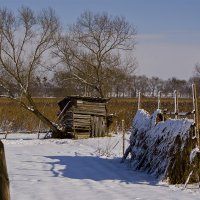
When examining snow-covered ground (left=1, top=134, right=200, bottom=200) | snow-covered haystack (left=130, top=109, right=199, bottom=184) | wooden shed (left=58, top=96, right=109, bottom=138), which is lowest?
snow-covered ground (left=1, top=134, right=200, bottom=200)

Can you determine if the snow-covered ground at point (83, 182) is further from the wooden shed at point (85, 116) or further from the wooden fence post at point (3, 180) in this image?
the wooden shed at point (85, 116)

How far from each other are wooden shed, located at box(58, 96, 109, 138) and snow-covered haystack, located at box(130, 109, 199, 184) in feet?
46.9

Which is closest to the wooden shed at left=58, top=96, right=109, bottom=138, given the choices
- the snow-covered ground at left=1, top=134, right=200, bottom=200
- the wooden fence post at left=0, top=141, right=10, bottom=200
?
the snow-covered ground at left=1, top=134, right=200, bottom=200

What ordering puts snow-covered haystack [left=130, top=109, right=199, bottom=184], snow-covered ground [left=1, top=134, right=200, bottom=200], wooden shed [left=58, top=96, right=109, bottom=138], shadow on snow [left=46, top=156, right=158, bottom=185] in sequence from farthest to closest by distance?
wooden shed [left=58, top=96, right=109, bottom=138]
shadow on snow [left=46, top=156, right=158, bottom=185]
snow-covered haystack [left=130, top=109, right=199, bottom=184]
snow-covered ground [left=1, top=134, right=200, bottom=200]

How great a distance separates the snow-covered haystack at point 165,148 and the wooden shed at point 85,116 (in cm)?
1430

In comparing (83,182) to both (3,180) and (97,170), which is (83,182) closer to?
(97,170)

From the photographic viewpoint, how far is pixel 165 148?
12180 mm

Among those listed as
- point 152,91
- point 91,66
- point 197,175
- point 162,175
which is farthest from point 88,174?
point 152,91

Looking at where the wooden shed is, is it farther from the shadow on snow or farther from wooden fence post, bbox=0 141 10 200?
wooden fence post, bbox=0 141 10 200

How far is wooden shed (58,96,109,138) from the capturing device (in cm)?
2962

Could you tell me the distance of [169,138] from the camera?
478 inches

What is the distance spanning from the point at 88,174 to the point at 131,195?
11.0ft

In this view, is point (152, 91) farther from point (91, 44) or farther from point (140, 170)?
point (140, 170)

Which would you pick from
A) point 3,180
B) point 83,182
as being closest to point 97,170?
point 83,182
